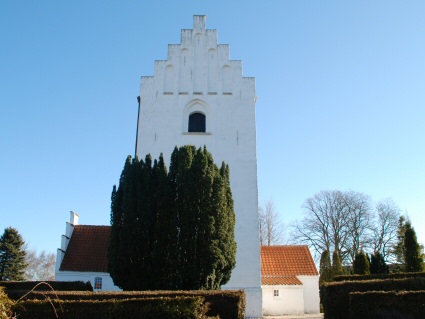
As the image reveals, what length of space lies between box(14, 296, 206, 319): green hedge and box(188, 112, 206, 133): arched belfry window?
38.4 feet

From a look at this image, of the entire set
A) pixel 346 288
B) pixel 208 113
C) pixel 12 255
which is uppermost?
pixel 208 113

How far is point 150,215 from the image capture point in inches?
596

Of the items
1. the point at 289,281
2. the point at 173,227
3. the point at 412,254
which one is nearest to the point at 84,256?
the point at 173,227

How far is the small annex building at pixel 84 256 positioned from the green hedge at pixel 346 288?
1014cm

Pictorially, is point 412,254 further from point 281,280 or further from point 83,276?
point 83,276

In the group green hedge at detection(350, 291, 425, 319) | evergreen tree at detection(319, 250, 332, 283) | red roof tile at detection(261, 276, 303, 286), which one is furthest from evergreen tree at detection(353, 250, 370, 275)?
green hedge at detection(350, 291, 425, 319)

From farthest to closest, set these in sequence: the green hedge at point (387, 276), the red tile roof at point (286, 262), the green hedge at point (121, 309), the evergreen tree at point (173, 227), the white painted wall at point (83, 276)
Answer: the red tile roof at point (286, 262) → the white painted wall at point (83, 276) → the green hedge at point (387, 276) → the evergreen tree at point (173, 227) → the green hedge at point (121, 309)

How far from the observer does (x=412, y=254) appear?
20516 mm

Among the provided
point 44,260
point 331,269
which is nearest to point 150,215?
point 331,269

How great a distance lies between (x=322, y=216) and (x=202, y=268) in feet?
81.5

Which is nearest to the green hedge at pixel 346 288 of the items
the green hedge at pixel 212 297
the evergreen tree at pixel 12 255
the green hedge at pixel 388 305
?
the green hedge at pixel 388 305

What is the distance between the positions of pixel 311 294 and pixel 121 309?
1527 cm

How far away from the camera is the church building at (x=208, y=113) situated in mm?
19469

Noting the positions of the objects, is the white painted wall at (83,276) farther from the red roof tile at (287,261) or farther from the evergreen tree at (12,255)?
the evergreen tree at (12,255)
